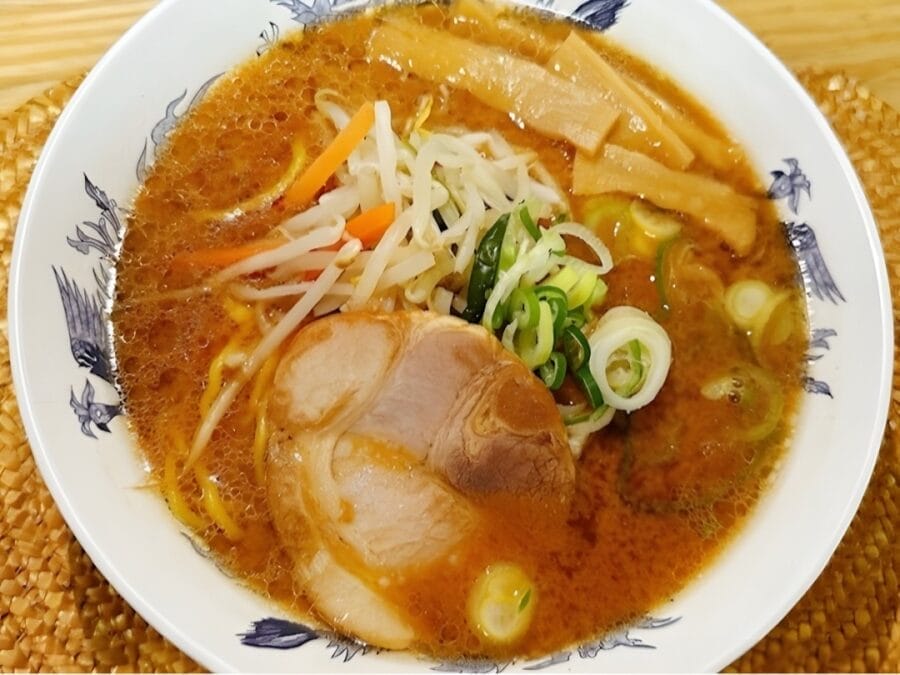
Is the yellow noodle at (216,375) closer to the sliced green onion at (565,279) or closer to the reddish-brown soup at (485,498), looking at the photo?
the reddish-brown soup at (485,498)

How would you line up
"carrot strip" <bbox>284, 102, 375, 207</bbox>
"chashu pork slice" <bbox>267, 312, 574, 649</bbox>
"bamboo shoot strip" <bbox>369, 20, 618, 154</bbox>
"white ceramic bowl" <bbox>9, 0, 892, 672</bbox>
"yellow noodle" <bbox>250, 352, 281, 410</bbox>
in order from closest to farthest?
1. "white ceramic bowl" <bbox>9, 0, 892, 672</bbox>
2. "chashu pork slice" <bbox>267, 312, 574, 649</bbox>
3. "yellow noodle" <bbox>250, 352, 281, 410</bbox>
4. "carrot strip" <bbox>284, 102, 375, 207</bbox>
5. "bamboo shoot strip" <bbox>369, 20, 618, 154</bbox>

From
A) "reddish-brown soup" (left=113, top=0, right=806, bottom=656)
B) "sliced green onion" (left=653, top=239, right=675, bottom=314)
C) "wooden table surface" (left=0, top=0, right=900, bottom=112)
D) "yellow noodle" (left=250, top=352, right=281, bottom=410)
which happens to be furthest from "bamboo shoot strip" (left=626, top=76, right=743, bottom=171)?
"yellow noodle" (left=250, top=352, right=281, bottom=410)

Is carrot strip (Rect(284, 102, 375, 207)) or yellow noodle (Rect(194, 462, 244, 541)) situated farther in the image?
carrot strip (Rect(284, 102, 375, 207))

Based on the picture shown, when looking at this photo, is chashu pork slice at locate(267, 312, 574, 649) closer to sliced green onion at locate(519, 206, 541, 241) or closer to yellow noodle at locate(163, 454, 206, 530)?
yellow noodle at locate(163, 454, 206, 530)

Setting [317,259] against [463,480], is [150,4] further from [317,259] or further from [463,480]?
[463,480]

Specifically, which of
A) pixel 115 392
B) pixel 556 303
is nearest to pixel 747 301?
pixel 556 303

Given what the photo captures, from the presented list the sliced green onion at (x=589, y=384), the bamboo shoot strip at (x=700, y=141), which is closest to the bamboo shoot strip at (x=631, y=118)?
the bamboo shoot strip at (x=700, y=141)
